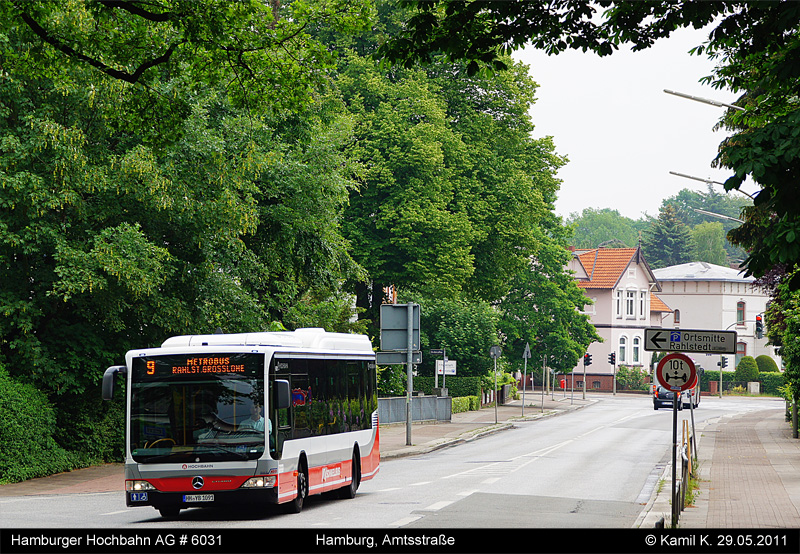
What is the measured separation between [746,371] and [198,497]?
3452 inches

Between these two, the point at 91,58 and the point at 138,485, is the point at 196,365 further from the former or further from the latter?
the point at 91,58

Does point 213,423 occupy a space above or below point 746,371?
above

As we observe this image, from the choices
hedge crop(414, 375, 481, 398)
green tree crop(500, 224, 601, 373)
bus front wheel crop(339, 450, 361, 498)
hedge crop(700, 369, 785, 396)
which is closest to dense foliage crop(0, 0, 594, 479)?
bus front wheel crop(339, 450, 361, 498)

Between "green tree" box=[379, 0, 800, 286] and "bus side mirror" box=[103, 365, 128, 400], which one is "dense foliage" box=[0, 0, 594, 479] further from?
"bus side mirror" box=[103, 365, 128, 400]

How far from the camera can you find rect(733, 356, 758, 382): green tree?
95.2m

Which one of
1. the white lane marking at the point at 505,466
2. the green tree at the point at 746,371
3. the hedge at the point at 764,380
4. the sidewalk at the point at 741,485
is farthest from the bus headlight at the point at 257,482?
the green tree at the point at 746,371

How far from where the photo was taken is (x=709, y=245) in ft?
529

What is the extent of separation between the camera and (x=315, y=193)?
2894 cm

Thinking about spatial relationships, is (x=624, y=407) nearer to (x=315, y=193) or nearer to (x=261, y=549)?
(x=315, y=193)

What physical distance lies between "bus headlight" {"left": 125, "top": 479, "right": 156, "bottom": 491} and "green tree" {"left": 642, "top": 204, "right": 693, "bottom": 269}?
452 feet

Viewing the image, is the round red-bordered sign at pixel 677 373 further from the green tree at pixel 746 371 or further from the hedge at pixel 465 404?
the green tree at pixel 746 371

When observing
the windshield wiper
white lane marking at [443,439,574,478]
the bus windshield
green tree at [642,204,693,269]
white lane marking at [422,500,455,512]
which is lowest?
white lane marking at [443,439,574,478]

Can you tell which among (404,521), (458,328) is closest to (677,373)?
(404,521)

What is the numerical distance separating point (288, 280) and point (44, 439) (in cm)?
963
